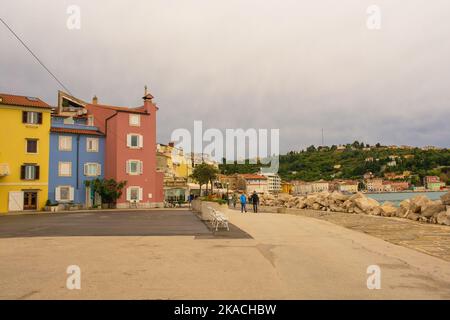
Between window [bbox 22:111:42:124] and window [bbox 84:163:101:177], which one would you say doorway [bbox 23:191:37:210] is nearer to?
window [bbox 84:163:101:177]

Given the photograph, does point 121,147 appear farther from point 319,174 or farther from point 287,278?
point 319,174

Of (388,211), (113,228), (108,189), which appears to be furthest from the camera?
(108,189)

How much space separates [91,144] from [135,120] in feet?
18.0

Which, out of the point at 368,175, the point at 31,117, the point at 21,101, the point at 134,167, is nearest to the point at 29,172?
the point at 31,117

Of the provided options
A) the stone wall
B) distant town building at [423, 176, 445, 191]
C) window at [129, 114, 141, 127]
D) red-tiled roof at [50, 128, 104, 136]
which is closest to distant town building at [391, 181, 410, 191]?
distant town building at [423, 176, 445, 191]

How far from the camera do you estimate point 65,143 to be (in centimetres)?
4300

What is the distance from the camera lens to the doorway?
40.1 meters

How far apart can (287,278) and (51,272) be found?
4618mm

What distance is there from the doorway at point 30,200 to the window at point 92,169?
5.62 metres

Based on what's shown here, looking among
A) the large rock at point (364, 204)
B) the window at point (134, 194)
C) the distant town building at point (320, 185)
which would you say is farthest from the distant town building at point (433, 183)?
the window at point (134, 194)

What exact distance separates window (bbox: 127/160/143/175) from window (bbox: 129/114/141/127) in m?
4.16

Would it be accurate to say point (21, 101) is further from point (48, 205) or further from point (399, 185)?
point (399, 185)

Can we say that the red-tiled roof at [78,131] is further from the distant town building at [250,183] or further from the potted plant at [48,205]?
the distant town building at [250,183]

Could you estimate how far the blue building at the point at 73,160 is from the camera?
4225cm
